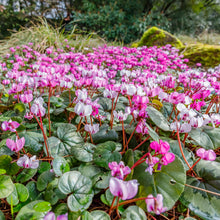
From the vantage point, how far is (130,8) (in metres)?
9.73

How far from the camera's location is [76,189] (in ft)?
2.20

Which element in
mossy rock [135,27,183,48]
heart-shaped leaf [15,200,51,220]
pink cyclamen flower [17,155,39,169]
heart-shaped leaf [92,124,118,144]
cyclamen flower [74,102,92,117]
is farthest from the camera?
mossy rock [135,27,183,48]

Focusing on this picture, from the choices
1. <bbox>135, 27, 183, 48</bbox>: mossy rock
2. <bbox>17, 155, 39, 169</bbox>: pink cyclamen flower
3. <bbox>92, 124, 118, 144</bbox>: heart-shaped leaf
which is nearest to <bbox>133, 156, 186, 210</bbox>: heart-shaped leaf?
<bbox>92, 124, 118, 144</bbox>: heart-shaped leaf

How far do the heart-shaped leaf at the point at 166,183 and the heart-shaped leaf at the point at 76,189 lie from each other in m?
0.19

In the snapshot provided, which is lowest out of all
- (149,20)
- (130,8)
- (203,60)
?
(203,60)

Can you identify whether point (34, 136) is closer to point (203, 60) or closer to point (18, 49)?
point (18, 49)

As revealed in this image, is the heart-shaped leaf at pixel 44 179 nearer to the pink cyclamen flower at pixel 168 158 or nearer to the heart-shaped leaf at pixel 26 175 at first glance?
the heart-shaped leaf at pixel 26 175

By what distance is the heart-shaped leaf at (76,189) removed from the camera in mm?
638

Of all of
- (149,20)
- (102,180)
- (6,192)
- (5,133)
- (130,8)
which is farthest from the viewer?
(130,8)

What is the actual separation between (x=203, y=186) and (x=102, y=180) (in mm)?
407

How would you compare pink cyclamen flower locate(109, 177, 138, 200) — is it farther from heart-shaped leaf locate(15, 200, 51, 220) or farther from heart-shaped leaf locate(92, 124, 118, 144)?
heart-shaped leaf locate(92, 124, 118, 144)

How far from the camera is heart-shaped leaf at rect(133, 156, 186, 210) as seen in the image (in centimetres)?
68

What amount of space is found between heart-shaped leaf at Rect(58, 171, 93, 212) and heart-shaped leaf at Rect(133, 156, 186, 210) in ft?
0.64

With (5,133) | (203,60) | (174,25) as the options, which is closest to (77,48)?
(203,60)
